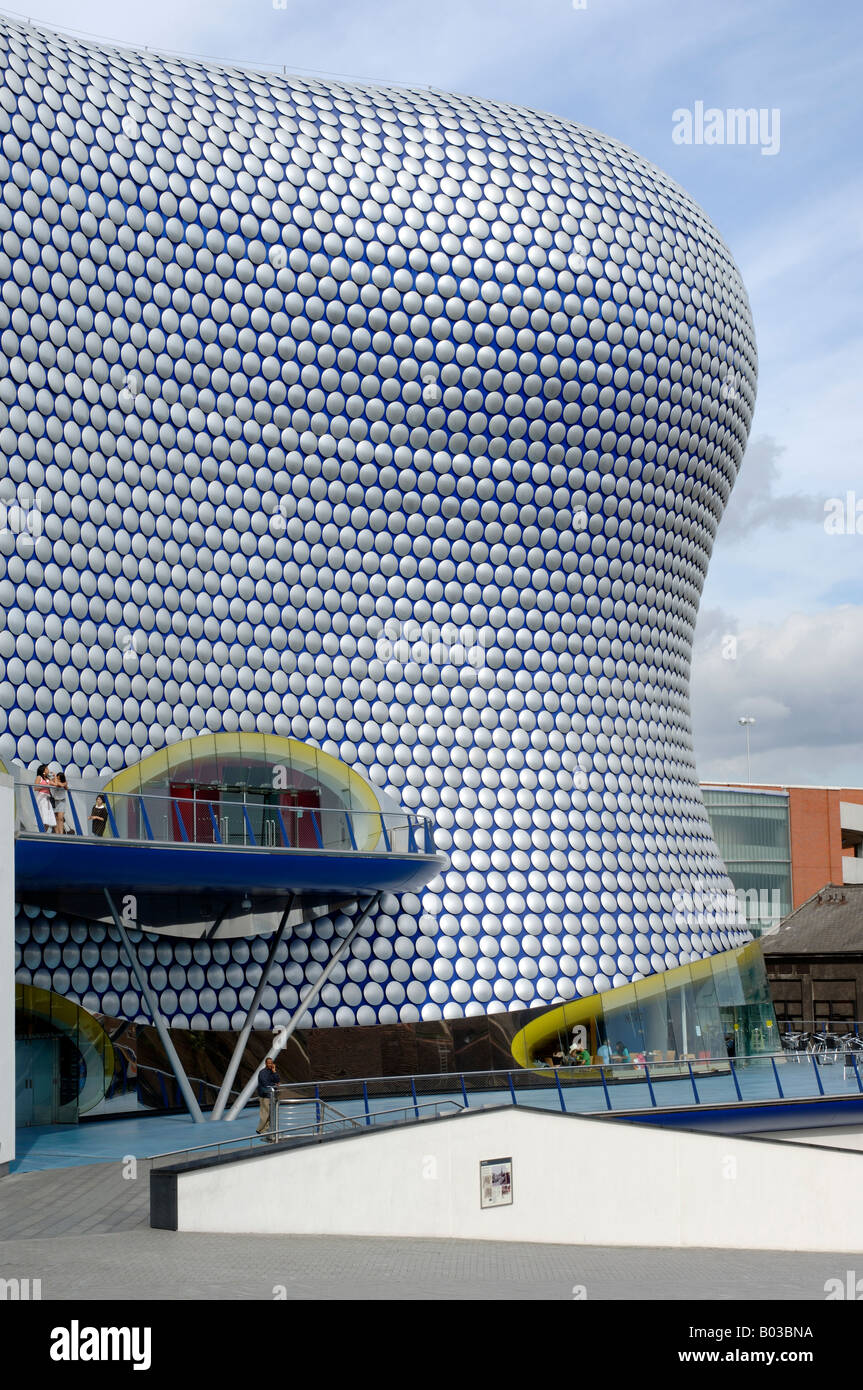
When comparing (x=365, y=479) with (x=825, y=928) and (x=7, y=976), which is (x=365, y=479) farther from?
(x=825, y=928)

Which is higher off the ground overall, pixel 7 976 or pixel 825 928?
pixel 7 976

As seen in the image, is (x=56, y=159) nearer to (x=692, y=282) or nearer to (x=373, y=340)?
(x=373, y=340)

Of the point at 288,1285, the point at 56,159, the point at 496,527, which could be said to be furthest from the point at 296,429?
the point at 288,1285

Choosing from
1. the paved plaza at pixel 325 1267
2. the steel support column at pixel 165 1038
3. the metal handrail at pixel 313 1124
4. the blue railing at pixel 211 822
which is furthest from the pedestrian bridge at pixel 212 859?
the paved plaza at pixel 325 1267

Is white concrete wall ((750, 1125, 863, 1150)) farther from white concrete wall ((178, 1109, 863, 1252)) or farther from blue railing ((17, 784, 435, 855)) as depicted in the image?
blue railing ((17, 784, 435, 855))

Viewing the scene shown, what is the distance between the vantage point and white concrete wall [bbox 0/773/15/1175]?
14.4 m

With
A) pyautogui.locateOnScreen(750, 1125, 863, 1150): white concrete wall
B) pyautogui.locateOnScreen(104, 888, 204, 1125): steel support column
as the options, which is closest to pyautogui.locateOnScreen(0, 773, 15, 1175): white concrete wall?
pyautogui.locateOnScreen(104, 888, 204, 1125): steel support column

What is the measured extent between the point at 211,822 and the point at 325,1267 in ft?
33.5

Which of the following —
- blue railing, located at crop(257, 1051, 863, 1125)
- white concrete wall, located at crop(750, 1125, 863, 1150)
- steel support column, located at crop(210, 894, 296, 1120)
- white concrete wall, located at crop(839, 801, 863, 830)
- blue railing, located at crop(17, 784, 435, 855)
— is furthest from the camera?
white concrete wall, located at crop(839, 801, 863, 830)

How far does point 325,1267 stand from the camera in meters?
9.98

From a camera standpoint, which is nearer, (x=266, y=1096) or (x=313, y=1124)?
(x=313, y=1124)

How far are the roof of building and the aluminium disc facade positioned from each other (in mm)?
13921

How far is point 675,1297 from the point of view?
30.2 ft

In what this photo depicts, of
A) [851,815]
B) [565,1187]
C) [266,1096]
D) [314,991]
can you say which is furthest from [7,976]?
[851,815]
